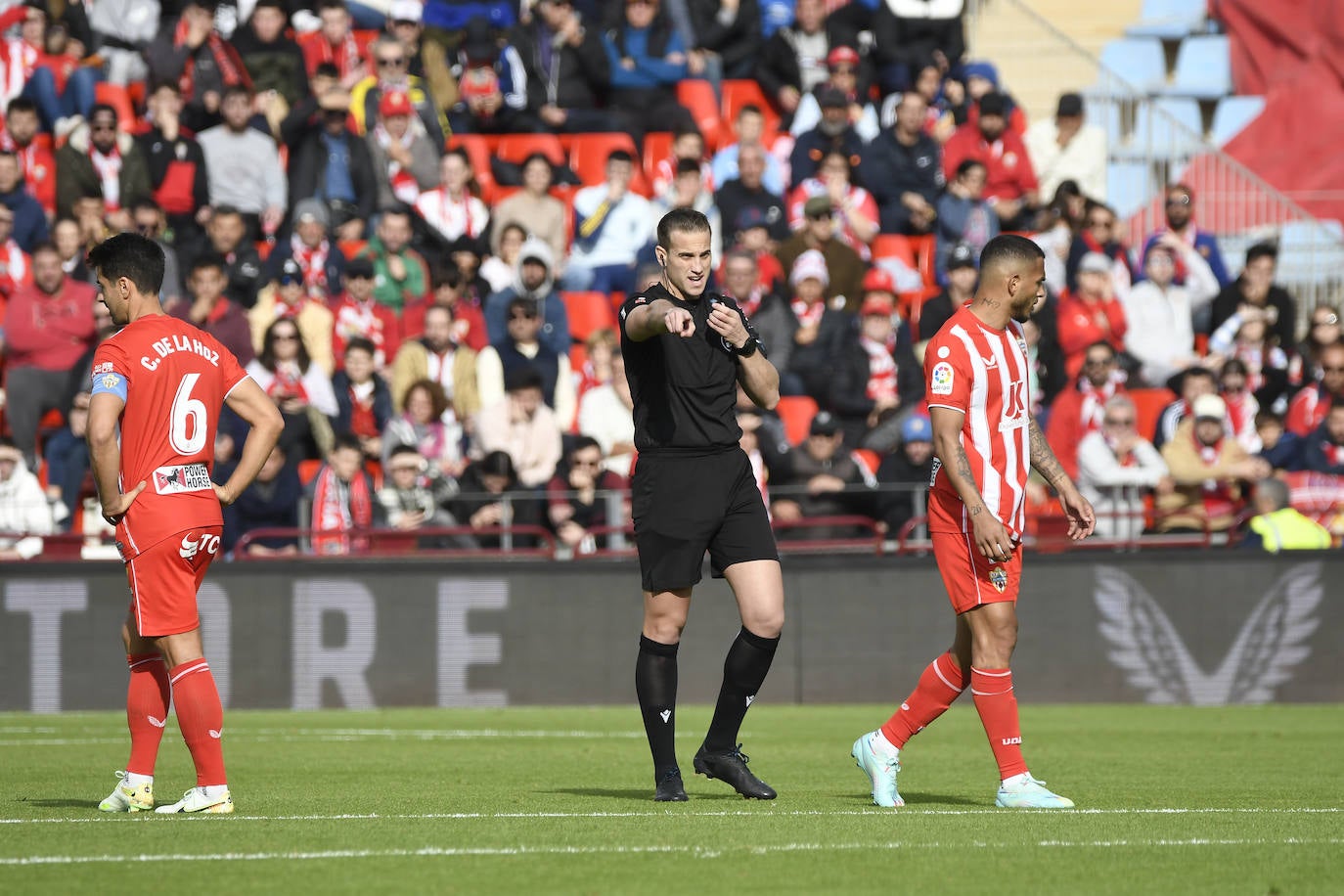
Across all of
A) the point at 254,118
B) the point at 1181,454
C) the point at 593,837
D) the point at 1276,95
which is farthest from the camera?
the point at 1276,95

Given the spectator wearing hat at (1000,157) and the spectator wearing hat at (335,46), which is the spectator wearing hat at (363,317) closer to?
the spectator wearing hat at (335,46)

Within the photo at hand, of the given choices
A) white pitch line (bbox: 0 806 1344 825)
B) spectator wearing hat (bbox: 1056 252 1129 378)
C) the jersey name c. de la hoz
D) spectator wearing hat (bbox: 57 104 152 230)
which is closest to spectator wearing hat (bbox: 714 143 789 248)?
spectator wearing hat (bbox: 1056 252 1129 378)

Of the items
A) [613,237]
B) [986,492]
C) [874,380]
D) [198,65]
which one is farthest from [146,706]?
[198,65]

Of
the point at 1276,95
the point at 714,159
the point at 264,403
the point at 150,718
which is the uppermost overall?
the point at 1276,95

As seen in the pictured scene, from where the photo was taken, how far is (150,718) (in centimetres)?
785

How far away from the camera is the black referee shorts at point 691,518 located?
809cm

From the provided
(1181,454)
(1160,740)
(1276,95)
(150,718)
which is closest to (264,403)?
(150,718)

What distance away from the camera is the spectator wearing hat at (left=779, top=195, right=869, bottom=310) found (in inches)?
761

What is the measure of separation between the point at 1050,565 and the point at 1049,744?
161 inches

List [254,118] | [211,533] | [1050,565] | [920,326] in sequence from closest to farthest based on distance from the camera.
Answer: [211,533], [1050,565], [920,326], [254,118]

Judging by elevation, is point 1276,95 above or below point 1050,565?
above

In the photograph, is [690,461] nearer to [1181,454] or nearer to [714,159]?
[1181,454]

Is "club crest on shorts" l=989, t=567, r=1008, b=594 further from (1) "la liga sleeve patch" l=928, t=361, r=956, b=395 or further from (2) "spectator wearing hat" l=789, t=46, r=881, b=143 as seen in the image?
(2) "spectator wearing hat" l=789, t=46, r=881, b=143

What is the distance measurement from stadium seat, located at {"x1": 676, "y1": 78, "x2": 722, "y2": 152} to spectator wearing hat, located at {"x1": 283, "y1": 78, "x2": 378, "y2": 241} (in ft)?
12.9
